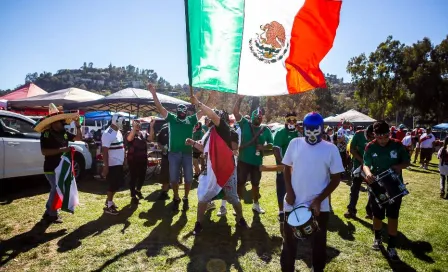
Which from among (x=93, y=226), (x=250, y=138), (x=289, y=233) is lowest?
(x=93, y=226)

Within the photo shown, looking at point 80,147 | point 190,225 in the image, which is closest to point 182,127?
point 190,225

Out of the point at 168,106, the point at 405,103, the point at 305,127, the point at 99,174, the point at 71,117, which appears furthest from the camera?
the point at 405,103

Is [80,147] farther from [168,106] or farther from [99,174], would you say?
[168,106]

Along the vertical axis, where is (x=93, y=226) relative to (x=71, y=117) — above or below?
below

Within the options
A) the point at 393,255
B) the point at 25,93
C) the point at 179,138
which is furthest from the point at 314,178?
the point at 25,93

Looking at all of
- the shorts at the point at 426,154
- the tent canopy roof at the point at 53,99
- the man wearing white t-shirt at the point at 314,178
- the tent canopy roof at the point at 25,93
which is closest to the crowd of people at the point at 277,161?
the man wearing white t-shirt at the point at 314,178

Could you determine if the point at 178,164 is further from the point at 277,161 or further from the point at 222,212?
the point at 277,161

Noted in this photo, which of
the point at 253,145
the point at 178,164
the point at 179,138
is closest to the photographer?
the point at 253,145

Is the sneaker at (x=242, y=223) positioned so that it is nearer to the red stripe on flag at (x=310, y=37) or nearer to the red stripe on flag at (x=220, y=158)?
the red stripe on flag at (x=220, y=158)

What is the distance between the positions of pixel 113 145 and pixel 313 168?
4492mm

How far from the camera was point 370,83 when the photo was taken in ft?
106

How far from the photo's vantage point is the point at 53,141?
5207 millimetres

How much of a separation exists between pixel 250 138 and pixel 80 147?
5.64 metres

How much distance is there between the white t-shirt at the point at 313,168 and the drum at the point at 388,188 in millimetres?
1571
